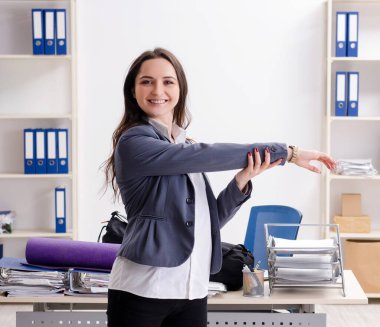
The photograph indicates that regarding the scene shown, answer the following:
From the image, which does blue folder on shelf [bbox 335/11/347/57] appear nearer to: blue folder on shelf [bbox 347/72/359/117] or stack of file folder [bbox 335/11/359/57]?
stack of file folder [bbox 335/11/359/57]

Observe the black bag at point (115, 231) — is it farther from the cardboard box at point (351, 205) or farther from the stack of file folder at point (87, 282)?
the cardboard box at point (351, 205)

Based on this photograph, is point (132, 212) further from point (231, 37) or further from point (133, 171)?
point (231, 37)

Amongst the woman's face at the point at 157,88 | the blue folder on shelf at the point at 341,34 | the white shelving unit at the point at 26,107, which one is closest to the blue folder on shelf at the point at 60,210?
the white shelving unit at the point at 26,107

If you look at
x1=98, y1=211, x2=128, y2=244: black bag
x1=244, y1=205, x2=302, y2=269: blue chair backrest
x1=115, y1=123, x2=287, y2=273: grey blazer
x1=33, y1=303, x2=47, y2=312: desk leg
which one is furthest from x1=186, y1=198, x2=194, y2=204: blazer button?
x1=244, y1=205, x2=302, y2=269: blue chair backrest

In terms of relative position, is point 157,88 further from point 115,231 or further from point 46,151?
point 46,151

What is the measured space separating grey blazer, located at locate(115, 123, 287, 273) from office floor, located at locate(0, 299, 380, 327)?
117 inches

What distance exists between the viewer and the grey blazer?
6.32ft

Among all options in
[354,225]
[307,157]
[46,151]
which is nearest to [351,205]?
[354,225]

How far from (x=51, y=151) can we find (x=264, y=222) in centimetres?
185

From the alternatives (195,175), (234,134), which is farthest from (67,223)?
(195,175)

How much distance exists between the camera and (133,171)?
6.50 ft

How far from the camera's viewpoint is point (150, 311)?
190 centimetres

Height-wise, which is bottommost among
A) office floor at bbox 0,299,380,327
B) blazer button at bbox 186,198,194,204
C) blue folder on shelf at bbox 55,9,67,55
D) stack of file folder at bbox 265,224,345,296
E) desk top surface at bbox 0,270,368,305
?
office floor at bbox 0,299,380,327

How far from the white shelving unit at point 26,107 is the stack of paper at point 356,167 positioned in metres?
1.92
